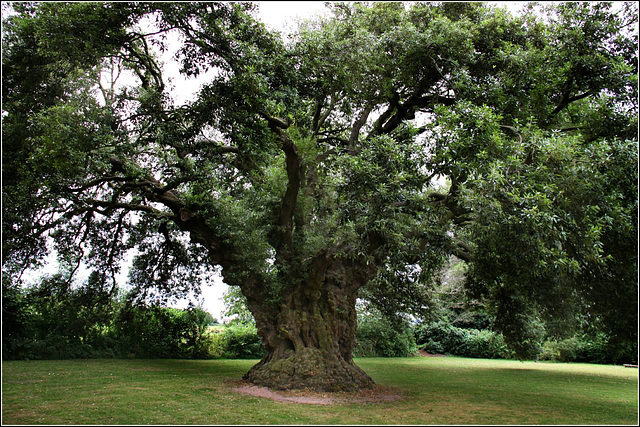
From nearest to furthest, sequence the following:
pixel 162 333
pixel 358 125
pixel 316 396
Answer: pixel 316 396, pixel 358 125, pixel 162 333

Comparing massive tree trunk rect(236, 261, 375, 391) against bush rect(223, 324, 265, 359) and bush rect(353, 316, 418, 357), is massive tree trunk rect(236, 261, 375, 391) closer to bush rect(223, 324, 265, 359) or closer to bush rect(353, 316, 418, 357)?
bush rect(223, 324, 265, 359)

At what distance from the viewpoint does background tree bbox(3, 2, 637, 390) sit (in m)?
Answer: 7.39

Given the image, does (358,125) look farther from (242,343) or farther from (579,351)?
(579,351)

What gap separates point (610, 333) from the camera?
10.1m

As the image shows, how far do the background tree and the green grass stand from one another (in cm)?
167

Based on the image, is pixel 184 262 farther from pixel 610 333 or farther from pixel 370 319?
pixel 610 333

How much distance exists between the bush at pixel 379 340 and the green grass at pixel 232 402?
8.99 meters

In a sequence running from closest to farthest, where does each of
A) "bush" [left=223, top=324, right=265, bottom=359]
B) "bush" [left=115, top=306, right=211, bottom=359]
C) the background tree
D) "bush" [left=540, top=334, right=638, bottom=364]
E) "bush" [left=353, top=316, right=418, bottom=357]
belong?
the background tree → "bush" [left=115, top=306, right=211, bottom=359] → "bush" [left=223, top=324, right=265, bottom=359] → "bush" [left=353, top=316, right=418, bottom=357] → "bush" [left=540, top=334, right=638, bottom=364]

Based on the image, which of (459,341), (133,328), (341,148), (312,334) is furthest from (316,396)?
(459,341)

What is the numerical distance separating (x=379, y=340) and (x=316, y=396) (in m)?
14.5

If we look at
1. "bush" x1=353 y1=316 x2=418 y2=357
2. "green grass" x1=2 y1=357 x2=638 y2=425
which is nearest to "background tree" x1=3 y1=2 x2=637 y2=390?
"green grass" x1=2 y1=357 x2=638 y2=425

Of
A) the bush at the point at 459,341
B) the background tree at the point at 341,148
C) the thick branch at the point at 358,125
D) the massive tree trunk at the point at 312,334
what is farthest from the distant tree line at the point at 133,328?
the thick branch at the point at 358,125

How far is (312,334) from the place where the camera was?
10078 mm

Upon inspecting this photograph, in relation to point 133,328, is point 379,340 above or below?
below
